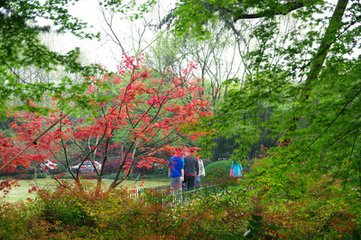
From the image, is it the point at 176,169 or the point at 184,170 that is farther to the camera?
the point at 184,170

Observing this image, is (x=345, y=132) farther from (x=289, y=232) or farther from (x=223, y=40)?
(x=223, y=40)

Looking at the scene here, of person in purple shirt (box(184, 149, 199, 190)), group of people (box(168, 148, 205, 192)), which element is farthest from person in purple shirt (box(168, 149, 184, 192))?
person in purple shirt (box(184, 149, 199, 190))

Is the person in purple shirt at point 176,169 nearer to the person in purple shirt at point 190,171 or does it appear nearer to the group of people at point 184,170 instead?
the group of people at point 184,170

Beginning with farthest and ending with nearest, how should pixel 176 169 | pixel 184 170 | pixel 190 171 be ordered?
pixel 184 170 → pixel 190 171 → pixel 176 169

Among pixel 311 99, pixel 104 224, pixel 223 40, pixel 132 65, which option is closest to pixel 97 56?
pixel 223 40

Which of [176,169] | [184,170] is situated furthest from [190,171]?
[176,169]

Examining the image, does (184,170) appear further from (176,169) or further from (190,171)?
(176,169)

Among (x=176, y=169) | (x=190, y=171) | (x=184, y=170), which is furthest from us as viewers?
(x=184, y=170)

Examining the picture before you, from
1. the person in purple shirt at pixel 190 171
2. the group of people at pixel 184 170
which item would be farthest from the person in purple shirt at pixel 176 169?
the person in purple shirt at pixel 190 171

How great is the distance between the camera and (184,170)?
1268 cm

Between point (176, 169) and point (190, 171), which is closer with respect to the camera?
point (176, 169)

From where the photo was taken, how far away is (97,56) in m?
26.0

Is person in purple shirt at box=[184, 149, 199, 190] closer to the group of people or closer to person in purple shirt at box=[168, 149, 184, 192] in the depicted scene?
the group of people

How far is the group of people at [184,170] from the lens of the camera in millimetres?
11477
